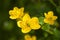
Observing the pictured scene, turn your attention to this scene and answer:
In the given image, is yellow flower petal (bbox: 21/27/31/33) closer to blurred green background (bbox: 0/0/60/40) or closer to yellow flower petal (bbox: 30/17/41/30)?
yellow flower petal (bbox: 30/17/41/30)

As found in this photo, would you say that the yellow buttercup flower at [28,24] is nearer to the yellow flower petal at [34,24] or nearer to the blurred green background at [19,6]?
the yellow flower petal at [34,24]

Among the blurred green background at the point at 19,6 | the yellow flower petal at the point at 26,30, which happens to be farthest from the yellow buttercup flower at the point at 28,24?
the blurred green background at the point at 19,6

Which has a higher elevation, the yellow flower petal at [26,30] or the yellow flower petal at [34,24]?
the yellow flower petal at [34,24]

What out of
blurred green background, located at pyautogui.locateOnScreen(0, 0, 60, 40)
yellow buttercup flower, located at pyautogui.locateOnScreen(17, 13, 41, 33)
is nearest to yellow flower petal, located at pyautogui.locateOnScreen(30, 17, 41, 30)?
yellow buttercup flower, located at pyautogui.locateOnScreen(17, 13, 41, 33)

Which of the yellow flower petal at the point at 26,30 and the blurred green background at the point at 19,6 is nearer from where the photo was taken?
the yellow flower petal at the point at 26,30

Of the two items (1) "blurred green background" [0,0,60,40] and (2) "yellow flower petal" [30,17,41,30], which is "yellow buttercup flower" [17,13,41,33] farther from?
(1) "blurred green background" [0,0,60,40]

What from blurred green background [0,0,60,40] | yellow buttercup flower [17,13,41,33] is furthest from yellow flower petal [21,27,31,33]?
blurred green background [0,0,60,40]

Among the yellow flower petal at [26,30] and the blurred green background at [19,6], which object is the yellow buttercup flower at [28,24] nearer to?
the yellow flower petal at [26,30]

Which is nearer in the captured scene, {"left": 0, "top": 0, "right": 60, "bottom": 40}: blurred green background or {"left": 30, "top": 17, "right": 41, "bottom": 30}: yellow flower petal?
{"left": 30, "top": 17, "right": 41, "bottom": 30}: yellow flower petal

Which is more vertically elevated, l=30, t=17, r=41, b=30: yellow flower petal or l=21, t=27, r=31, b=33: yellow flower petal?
l=30, t=17, r=41, b=30: yellow flower petal

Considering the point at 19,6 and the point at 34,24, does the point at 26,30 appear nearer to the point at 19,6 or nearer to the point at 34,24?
the point at 34,24

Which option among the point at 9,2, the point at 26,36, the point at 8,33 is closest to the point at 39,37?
the point at 26,36

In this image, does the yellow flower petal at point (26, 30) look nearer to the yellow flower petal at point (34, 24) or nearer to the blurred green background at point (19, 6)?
the yellow flower petal at point (34, 24)
